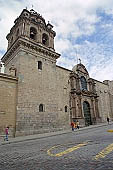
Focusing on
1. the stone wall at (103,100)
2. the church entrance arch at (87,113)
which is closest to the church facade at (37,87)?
the church entrance arch at (87,113)

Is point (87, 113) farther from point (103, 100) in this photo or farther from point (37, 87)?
point (37, 87)

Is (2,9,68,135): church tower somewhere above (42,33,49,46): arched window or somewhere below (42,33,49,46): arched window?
below

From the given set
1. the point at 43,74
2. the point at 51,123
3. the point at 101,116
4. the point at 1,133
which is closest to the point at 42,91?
the point at 43,74

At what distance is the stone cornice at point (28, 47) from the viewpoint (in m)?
14.8

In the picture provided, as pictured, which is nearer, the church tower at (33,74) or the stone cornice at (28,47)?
the church tower at (33,74)

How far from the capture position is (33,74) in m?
14.9

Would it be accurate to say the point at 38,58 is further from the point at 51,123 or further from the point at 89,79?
Result: the point at 89,79

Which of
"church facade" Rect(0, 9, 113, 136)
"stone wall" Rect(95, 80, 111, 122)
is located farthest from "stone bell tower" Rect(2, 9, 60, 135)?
"stone wall" Rect(95, 80, 111, 122)

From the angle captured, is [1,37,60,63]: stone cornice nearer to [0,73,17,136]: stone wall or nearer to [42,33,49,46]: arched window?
[42,33,49,46]: arched window

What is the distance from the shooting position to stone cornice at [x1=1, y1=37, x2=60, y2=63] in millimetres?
14835

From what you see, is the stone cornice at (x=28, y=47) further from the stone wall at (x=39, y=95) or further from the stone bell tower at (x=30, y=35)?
the stone wall at (x=39, y=95)

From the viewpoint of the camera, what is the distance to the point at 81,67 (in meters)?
24.1

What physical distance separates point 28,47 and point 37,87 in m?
5.16

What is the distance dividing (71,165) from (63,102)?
46.6 feet
